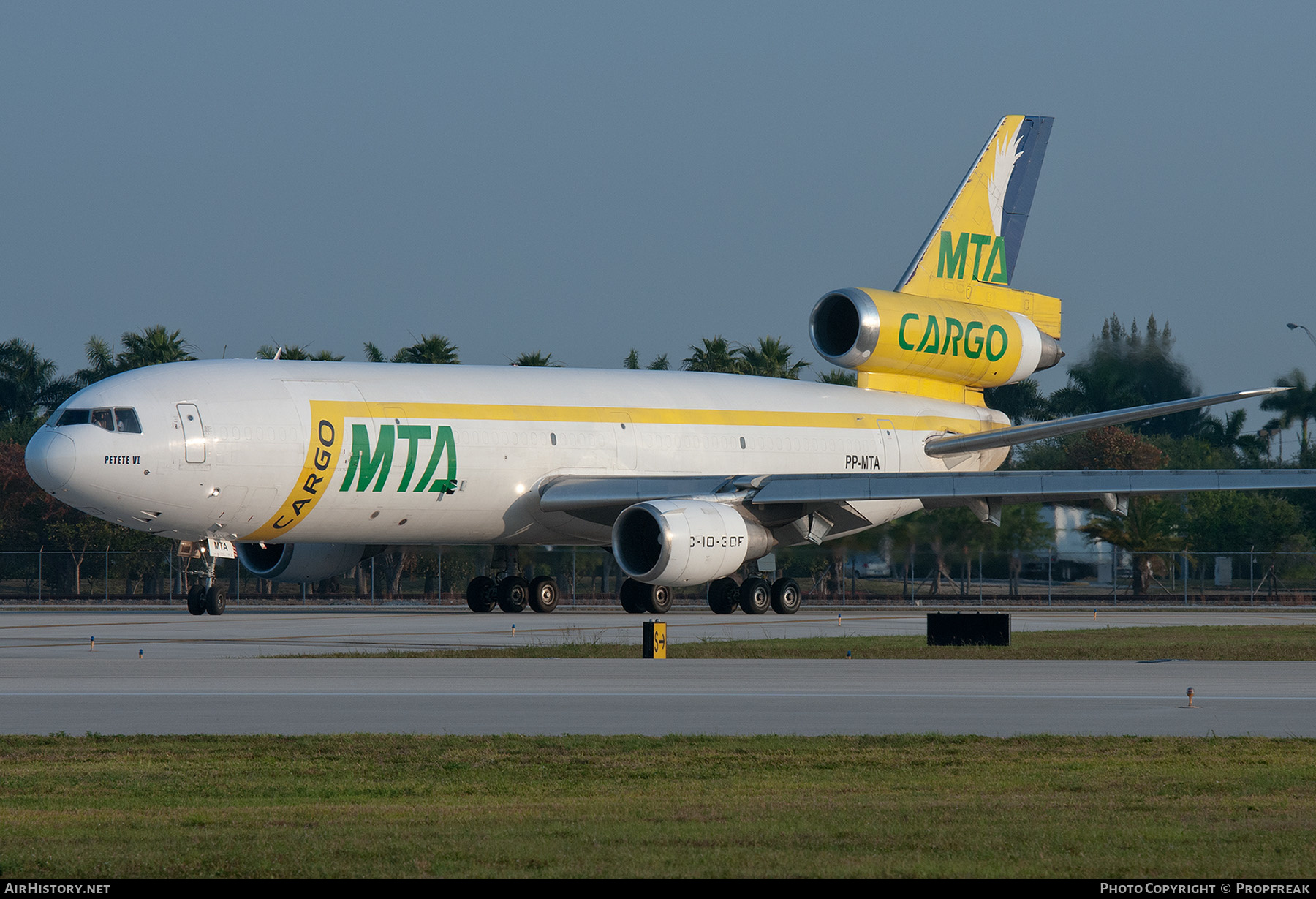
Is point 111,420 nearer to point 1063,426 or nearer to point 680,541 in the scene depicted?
point 680,541

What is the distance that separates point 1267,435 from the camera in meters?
91.9

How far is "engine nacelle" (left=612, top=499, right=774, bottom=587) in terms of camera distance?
3069 cm

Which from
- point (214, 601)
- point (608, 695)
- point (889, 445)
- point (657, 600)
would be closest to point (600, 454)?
point (657, 600)

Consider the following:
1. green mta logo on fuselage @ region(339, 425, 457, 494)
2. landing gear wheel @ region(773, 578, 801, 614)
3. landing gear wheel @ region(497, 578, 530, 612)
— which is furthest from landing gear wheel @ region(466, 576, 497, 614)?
landing gear wheel @ region(773, 578, 801, 614)

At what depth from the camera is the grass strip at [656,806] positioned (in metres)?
7.73

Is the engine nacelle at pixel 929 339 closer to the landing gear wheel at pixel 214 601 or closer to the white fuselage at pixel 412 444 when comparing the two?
the white fuselage at pixel 412 444

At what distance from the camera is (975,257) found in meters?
42.7

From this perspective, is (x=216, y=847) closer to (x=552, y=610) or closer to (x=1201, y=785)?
(x=1201, y=785)

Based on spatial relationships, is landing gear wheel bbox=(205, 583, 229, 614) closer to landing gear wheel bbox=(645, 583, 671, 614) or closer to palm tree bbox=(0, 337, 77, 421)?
landing gear wheel bbox=(645, 583, 671, 614)

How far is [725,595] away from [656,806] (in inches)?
1012

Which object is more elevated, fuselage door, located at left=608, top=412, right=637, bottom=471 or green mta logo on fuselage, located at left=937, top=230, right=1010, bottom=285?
green mta logo on fuselage, located at left=937, top=230, right=1010, bottom=285

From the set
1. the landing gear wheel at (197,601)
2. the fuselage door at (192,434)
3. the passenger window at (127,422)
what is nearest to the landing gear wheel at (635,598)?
the landing gear wheel at (197,601)

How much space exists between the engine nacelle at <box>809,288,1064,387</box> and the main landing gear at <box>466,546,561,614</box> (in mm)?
9210

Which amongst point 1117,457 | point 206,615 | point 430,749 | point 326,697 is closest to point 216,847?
point 430,749
